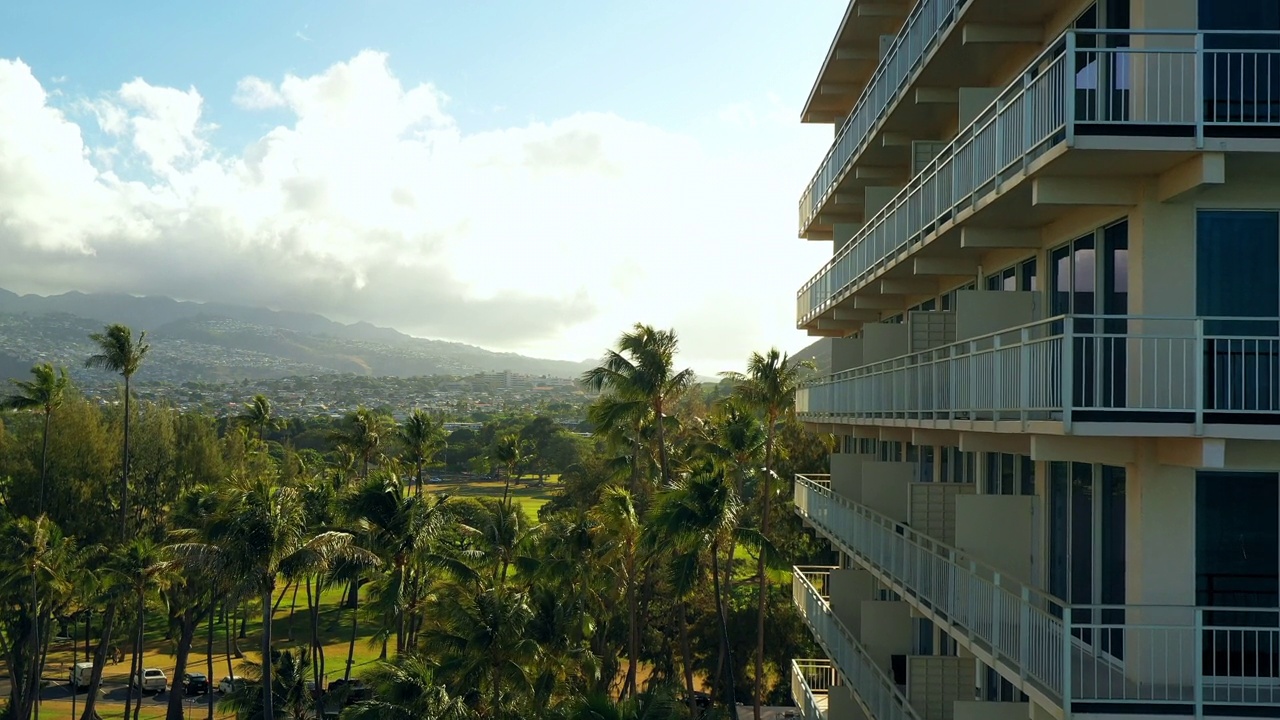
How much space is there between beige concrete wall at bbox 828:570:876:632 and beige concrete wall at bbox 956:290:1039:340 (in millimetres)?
12545

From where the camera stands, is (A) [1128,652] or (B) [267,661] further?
(B) [267,661]

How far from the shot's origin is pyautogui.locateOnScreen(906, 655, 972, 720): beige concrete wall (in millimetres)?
16266

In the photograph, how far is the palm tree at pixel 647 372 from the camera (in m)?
39.9

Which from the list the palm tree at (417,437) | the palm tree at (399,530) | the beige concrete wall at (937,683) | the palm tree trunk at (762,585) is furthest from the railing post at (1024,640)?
the palm tree at (417,437)

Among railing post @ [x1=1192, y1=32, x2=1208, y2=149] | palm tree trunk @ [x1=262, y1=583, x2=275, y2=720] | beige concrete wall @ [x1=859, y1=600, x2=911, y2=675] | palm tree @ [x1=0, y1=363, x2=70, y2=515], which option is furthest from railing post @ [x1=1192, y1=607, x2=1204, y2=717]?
palm tree @ [x1=0, y1=363, x2=70, y2=515]

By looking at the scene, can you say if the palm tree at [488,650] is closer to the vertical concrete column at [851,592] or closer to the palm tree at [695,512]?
the palm tree at [695,512]

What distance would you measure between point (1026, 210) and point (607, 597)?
31.9 meters

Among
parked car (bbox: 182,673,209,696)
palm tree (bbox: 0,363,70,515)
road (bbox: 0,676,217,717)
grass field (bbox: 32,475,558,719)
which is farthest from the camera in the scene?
grass field (bbox: 32,475,558,719)

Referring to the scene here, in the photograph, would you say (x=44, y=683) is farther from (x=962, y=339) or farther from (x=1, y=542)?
(x=962, y=339)

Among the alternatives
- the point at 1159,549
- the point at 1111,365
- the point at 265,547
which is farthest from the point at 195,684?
the point at 1111,365

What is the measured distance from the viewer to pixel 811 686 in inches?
1160

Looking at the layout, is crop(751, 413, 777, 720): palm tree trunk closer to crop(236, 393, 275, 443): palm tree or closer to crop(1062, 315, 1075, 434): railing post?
crop(1062, 315, 1075, 434): railing post

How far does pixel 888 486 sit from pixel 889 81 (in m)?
8.22

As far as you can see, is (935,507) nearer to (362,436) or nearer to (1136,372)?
(1136,372)
